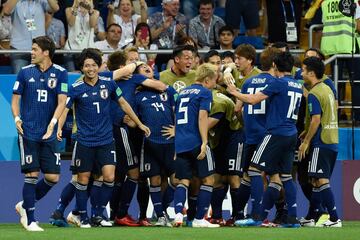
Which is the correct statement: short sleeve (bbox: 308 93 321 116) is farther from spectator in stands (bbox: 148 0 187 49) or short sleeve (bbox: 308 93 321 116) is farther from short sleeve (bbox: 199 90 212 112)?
spectator in stands (bbox: 148 0 187 49)

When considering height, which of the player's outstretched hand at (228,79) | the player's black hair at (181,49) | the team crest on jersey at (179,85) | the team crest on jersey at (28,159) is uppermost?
the player's black hair at (181,49)

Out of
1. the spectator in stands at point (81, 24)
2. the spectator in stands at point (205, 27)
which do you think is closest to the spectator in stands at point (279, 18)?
the spectator in stands at point (205, 27)

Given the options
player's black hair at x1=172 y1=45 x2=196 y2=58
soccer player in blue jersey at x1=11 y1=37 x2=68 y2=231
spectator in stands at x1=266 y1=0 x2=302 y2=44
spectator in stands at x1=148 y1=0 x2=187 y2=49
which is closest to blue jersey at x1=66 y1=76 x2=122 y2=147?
soccer player in blue jersey at x1=11 y1=37 x2=68 y2=231

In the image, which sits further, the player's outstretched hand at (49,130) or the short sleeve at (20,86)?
the short sleeve at (20,86)

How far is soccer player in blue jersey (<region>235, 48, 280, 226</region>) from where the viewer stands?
18547 mm

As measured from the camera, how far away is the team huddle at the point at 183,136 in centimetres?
1806

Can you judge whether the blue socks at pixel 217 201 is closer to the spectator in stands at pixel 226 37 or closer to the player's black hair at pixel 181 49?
the player's black hair at pixel 181 49

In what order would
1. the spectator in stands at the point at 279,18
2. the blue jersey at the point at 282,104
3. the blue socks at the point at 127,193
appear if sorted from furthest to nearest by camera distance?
the spectator in stands at the point at 279,18 → the blue socks at the point at 127,193 → the blue jersey at the point at 282,104

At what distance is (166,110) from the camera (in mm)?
19266

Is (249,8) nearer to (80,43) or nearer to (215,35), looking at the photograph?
(215,35)

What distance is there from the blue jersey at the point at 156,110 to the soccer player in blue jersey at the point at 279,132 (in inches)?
48.7

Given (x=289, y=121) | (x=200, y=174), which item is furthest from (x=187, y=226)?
(x=289, y=121)

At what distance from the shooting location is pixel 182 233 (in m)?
17.1

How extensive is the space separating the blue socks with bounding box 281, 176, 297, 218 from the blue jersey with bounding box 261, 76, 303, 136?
0.66 metres
